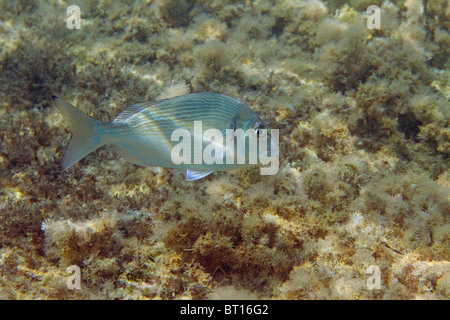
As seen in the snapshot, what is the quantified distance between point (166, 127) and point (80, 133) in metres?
0.76

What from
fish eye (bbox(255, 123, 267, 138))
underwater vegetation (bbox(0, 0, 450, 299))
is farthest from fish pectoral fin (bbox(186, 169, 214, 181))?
underwater vegetation (bbox(0, 0, 450, 299))

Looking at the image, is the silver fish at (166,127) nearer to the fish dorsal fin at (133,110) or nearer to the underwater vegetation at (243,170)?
the fish dorsal fin at (133,110)

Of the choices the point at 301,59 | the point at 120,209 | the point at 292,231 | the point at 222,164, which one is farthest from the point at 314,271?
the point at 301,59

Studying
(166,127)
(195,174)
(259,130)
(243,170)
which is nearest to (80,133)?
(166,127)

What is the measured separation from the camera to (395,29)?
4668 millimetres

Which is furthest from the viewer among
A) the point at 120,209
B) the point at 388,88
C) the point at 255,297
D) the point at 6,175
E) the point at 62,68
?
the point at 62,68

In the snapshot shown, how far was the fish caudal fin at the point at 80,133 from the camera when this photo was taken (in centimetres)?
216

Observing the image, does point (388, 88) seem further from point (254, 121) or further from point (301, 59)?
→ point (254, 121)

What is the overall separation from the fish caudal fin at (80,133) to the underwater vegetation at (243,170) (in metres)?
0.86

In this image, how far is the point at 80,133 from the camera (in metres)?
2.19

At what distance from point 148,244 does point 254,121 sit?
5.51 ft

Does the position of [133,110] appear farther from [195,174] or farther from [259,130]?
[259,130]

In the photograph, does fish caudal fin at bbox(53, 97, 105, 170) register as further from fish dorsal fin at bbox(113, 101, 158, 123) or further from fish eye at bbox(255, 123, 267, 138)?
fish eye at bbox(255, 123, 267, 138)

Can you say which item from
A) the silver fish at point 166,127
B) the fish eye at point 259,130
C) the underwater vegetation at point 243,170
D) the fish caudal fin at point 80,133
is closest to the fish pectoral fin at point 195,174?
the silver fish at point 166,127
